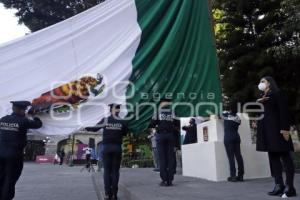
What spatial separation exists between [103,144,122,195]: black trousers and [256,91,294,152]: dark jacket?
2.77 m

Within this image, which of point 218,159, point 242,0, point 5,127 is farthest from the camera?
point 242,0

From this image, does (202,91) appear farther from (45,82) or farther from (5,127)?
(5,127)

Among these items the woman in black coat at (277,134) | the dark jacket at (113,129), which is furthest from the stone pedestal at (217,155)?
the woman in black coat at (277,134)

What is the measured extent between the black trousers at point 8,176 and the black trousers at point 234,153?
4450 mm

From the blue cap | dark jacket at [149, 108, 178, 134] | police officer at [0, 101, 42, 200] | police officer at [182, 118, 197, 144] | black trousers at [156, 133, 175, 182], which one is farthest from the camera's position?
police officer at [182, 118, 197, 144]

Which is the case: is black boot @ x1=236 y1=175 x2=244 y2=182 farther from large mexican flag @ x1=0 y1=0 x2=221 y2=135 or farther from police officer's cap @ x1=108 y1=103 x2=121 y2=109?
police officer's cap @ x1=108 y1=103 x2=121 y2=109

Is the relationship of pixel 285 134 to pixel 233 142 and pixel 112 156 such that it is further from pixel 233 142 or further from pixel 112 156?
pixel 112 156

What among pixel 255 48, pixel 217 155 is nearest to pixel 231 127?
pixel 217 155

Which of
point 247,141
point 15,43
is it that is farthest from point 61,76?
point 247,141

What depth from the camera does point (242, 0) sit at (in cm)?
2081

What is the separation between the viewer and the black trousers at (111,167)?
8.30m

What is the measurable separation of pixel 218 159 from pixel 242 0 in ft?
42.5

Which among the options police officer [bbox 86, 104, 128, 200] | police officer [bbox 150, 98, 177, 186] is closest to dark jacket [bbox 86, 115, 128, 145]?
police officer [bbox 86, 104, 128, 200]

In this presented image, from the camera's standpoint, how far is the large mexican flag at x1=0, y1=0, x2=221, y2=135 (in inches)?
265
